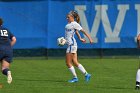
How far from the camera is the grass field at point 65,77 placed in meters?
13.2

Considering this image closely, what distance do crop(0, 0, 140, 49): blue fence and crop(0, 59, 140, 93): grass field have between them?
3.77ft

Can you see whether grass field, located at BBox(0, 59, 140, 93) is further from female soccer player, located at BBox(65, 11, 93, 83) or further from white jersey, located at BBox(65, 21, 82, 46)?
white jersey, located at BBox(65, 21, 82, 46)

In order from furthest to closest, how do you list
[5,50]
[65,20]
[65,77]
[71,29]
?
[65,20]
[65,77]
[71,29]
[5,50]

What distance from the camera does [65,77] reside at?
53.9 feet

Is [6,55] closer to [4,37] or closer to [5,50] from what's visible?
[5,50]

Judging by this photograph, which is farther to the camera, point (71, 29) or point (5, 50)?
point (71, 29)

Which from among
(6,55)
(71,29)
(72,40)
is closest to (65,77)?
(72,40)

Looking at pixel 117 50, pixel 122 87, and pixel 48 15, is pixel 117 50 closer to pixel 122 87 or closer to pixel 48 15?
pixel 48 15

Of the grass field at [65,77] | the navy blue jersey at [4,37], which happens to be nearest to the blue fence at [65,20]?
the grass field at [65,77]

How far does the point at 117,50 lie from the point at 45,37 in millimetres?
3319

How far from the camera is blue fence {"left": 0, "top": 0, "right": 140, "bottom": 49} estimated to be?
24109 mm

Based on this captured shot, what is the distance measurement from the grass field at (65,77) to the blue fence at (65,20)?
3.77 feet

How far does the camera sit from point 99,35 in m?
24.6

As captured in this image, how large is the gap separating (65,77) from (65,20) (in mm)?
8140
